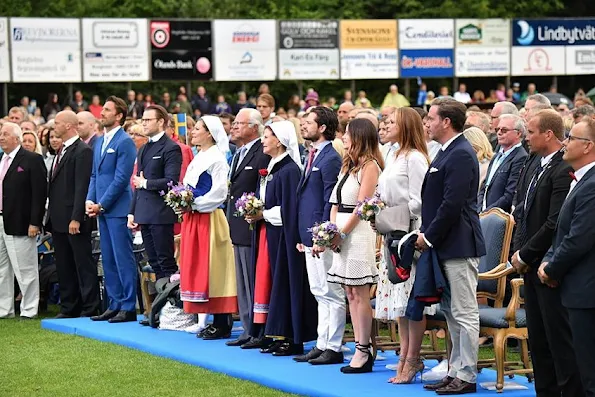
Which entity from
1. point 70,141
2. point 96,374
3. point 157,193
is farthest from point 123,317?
point 96,374

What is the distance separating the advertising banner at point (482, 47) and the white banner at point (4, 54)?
39.7 feet

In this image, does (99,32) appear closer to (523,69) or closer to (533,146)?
(523,69)

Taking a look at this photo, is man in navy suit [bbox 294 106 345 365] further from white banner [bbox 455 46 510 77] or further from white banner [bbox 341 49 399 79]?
white banner [bbox 455 46 510 77]

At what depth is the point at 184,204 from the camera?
462 inches

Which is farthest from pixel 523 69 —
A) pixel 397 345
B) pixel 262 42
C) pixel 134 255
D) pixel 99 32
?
pixel 397 345

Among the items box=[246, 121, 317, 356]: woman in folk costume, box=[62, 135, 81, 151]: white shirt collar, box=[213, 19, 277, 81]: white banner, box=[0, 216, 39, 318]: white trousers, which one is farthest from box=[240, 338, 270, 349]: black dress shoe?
box=[213, 19, 277, 81]: white banner

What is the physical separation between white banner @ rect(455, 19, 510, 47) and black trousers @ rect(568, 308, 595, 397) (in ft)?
91.0

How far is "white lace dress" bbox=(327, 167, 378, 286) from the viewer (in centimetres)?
970

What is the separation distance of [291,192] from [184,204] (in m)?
1.38

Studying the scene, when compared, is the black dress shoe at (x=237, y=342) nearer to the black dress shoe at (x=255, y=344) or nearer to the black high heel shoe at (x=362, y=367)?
the black dress shoe at (x=255, y=344)

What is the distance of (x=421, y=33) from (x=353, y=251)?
2495 centimetres

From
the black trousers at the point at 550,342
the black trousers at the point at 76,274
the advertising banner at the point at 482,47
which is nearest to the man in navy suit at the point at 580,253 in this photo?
the black trousers at the point at 550,342

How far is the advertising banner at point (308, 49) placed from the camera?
33.1 m

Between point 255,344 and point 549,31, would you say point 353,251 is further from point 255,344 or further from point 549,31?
point 549,31
